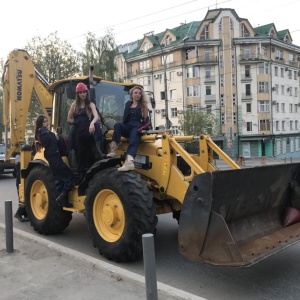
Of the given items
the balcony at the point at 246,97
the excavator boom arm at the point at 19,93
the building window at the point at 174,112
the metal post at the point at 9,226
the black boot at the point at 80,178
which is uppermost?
the balcony at the point at 246,97

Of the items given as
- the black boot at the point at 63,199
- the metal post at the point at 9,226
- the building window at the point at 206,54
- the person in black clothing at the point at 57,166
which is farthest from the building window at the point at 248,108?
the metal post at the point at 9,226

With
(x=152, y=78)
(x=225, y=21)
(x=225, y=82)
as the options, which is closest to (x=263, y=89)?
(x=225, y=82)

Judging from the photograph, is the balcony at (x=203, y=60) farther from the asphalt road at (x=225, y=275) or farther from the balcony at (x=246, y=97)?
the asphalt road at (x=225, y=275)

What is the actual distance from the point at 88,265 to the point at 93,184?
1.12 metres

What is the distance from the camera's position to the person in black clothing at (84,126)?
19.7 feet

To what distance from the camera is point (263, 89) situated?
181ft

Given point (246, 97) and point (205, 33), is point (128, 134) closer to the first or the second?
point (246, 97)

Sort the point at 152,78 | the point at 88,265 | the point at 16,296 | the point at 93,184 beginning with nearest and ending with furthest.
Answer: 1. the point at 16,296
2. the point at 88,265
3. the point at 93,184
4. the point at 152,78

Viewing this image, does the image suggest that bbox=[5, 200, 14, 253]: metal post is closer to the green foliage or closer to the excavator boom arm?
the excavator boom arm

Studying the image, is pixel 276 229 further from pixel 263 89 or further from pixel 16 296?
pixel 263 89

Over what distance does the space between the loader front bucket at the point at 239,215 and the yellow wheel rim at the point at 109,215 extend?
1.16 m

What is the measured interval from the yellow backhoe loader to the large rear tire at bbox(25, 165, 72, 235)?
18mm

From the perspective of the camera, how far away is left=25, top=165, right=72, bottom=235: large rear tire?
6598 millimetres

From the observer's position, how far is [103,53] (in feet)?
131
